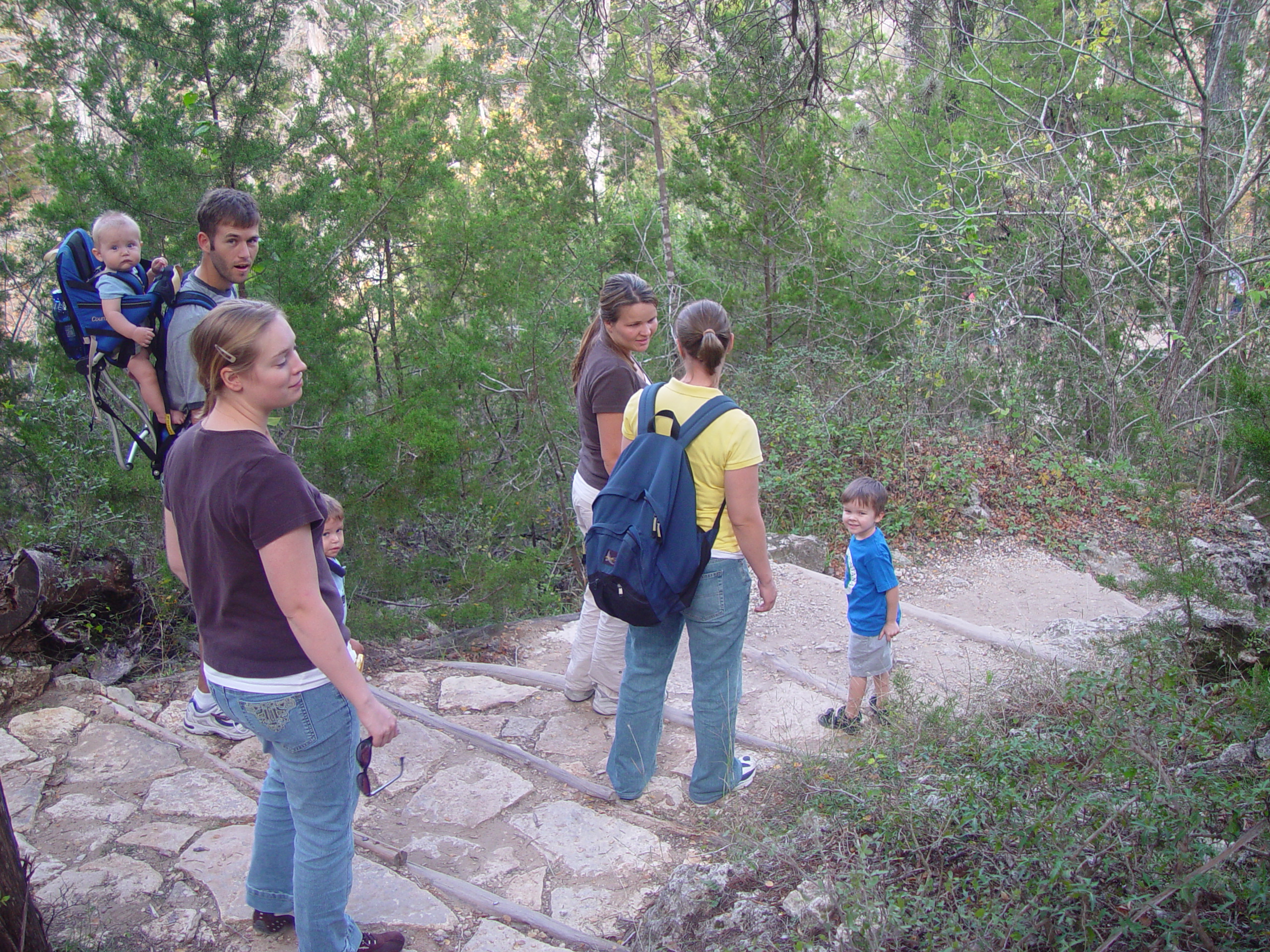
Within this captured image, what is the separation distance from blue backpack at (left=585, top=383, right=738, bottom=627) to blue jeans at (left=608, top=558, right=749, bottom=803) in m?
0.12

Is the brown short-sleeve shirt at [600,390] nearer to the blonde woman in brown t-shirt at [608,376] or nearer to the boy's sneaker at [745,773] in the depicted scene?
the blonde woman in brown t-shirt at [608,376]

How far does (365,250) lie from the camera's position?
6.12m

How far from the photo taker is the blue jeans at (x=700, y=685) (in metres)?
2.83

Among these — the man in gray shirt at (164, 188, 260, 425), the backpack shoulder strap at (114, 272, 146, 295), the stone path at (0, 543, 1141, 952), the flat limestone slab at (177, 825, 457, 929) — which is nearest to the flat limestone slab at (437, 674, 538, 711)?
the stone path at (0, 543, 1141, 952)

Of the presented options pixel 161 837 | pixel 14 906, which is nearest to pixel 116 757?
pixel 161 837

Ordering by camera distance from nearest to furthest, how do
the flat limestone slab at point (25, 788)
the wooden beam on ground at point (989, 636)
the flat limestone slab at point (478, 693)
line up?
the flat limestone slab at point (25, 788)
the flat limestone slab at point (478, 693)
the wooden beam on ground at point (989, 636)

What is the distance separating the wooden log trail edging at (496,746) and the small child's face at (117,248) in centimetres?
180

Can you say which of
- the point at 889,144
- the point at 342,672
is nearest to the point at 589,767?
the point at 342,672

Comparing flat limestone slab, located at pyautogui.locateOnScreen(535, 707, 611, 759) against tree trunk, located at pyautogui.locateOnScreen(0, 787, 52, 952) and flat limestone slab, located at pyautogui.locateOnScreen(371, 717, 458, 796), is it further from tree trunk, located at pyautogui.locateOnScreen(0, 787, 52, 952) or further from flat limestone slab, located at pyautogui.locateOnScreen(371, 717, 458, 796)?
tree trunk, located at pyautogui.locateOnScreen(0, 787, 52, 952)

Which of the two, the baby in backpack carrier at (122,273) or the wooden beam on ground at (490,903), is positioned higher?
the baby in backpack carrier at (122,273)

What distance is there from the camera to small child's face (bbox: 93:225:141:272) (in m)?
3.02

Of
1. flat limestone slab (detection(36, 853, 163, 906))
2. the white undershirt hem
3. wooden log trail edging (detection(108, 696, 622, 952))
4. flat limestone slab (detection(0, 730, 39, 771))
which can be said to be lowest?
wooden log trail edging (detection(108, 696, 622, 952))

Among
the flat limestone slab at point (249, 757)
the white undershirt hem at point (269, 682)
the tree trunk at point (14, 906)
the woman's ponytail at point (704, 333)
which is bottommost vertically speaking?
the flat limestone slab at point (249, 757)

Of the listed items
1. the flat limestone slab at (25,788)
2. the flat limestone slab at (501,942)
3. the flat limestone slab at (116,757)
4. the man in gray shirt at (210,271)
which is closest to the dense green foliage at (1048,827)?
the flat limestone slab at (501,942)
